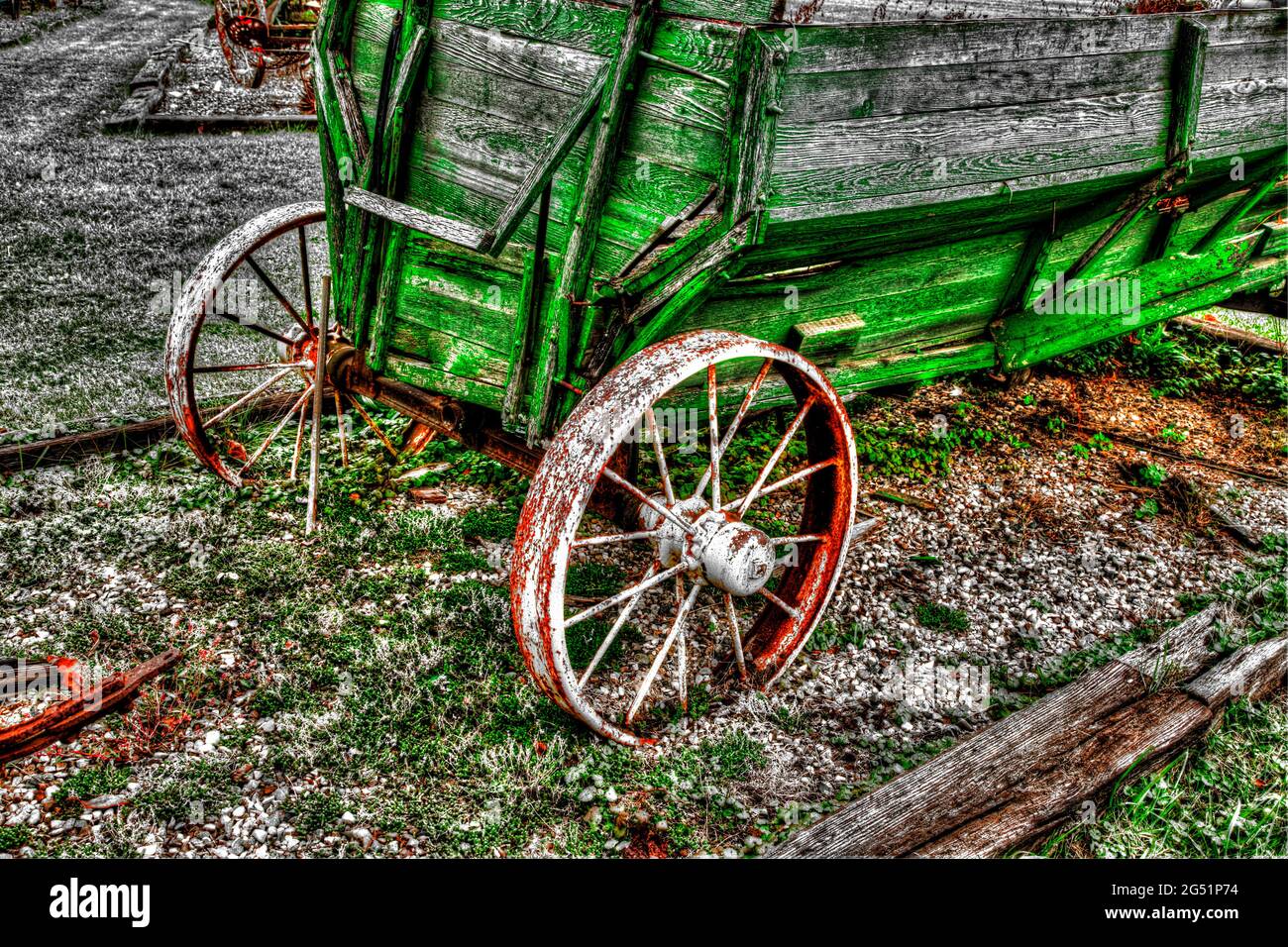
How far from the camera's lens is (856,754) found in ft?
10.2

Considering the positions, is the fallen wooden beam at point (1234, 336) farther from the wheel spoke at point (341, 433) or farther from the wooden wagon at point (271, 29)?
the wooden wagon at point (271, 29)

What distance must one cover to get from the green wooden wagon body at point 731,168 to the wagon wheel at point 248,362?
0.46m

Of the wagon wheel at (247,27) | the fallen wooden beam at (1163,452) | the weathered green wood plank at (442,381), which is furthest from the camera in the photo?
the wagon wheel at (247,27)

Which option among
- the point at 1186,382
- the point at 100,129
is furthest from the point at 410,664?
the point at 100,129

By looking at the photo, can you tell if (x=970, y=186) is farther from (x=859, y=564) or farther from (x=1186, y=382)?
(x=1186, y=382)

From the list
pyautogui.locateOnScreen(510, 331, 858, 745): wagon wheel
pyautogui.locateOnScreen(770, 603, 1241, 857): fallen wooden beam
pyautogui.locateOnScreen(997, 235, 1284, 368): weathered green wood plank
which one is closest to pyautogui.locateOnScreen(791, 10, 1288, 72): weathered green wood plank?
pyautogui.locateOnScreen(510, 331, 858, 745): wagon wheel

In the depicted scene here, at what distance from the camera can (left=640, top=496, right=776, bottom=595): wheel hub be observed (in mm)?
2926

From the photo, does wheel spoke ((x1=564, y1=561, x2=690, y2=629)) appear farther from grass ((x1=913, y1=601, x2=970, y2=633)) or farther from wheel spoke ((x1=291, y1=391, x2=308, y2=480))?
wheel spoke ((x1=291, y1=391, x2=308, y2=480))

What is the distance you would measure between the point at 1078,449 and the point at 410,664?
378 cm

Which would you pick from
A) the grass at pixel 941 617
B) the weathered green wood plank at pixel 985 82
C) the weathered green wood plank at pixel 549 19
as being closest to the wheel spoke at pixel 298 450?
the weathered green wood plank at pixel 549 19

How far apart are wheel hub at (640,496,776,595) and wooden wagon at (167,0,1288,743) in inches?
0.4

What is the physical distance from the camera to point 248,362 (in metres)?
5.21

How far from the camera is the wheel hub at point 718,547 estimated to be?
9.60ft

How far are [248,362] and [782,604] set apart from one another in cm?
356
